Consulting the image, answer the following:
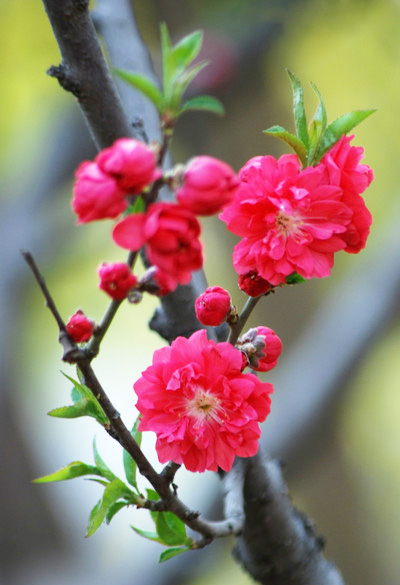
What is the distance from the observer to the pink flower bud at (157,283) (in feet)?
1.39

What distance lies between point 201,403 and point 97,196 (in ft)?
0.68

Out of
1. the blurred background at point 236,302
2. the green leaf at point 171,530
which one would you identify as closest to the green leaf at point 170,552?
the green leaf at point 171,530

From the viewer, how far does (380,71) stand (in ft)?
7.26

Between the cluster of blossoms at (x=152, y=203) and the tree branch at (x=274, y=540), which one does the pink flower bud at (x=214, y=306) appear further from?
the tree branch at (x=274, y=540)

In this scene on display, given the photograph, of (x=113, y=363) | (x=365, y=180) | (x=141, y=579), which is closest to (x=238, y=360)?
(x=365, y=180)

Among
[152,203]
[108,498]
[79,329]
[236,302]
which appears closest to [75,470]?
[108,498]

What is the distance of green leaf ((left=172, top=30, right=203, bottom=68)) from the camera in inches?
16.8

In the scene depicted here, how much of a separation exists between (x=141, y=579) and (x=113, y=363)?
1374mm

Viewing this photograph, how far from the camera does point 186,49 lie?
43cm

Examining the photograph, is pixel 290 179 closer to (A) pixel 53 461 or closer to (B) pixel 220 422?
(B) pixel 220 422

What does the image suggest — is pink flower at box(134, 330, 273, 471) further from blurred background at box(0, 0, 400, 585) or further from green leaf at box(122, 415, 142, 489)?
blurred background at box(0, 0, 400, 585)

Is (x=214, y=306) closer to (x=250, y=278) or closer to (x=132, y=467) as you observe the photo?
(x=250, y=278)

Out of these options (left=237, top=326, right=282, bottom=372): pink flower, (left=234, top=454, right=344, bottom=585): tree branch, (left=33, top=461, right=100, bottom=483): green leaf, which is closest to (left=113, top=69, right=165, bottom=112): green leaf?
(left=237, top=326, right=282, bottom=372): pink flower

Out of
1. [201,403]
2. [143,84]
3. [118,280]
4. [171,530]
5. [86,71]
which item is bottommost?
[171,530]
